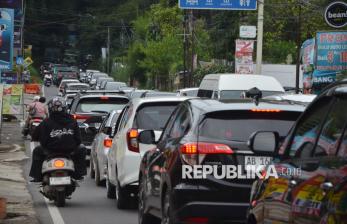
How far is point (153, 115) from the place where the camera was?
551 inches

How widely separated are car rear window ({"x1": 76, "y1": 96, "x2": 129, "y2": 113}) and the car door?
1648 centimetres

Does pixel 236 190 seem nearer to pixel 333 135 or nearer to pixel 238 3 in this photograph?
pixel 333 135

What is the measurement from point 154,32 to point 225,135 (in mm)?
71014

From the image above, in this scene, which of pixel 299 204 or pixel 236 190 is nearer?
pixel 299 204

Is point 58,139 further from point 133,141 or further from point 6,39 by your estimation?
point 6,39

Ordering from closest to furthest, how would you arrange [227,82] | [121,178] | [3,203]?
1. [3,203]
2. [121,178]
3. [227,82]

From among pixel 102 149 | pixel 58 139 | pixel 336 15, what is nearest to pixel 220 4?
pixel 336 15

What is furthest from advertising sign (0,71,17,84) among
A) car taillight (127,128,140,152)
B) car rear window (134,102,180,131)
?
car taillight (127,128,140,152)

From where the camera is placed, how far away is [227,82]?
85.5 ft

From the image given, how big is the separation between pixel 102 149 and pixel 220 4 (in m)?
18.9

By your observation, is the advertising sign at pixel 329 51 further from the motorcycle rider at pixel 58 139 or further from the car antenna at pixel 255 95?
the motorcycle rider at pixel 58 139

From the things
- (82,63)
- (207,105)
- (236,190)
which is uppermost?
(207,105)

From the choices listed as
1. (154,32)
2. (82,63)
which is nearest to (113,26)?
(82,63)

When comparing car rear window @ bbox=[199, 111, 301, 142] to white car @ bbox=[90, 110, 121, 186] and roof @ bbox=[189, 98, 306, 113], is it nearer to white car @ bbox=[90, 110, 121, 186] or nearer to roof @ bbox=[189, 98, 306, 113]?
roof @ bbox=[189, 98, 306, 113]
